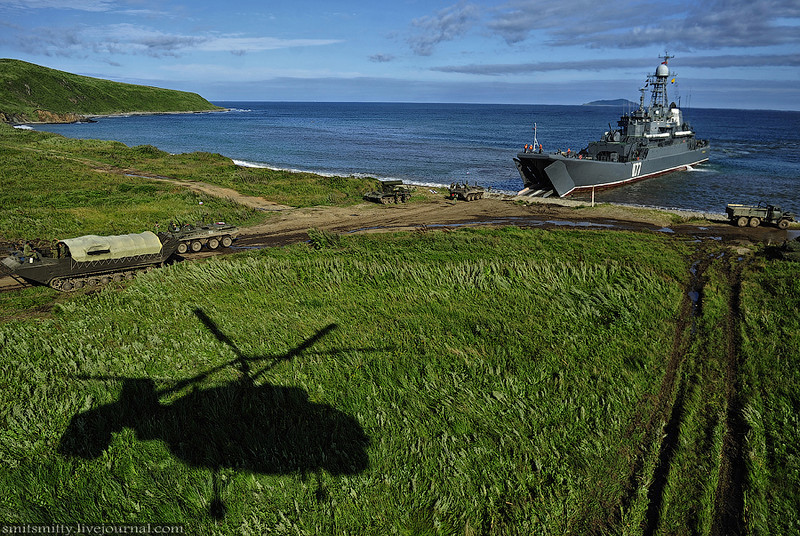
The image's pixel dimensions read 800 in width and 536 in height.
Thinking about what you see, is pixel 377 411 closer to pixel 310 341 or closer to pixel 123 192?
pixel 310 341

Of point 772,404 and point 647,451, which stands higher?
point 772,404

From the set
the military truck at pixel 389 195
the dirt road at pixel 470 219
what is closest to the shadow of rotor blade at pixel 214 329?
the dirt road at pixel 470 219

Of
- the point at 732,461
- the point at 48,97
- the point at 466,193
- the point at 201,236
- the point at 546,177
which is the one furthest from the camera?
the point at 48,97

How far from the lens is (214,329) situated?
12.8m

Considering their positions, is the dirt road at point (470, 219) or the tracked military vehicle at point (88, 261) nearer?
the tracked military vehicle at point (88, 261)

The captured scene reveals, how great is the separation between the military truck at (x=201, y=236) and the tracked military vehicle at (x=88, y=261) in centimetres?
261

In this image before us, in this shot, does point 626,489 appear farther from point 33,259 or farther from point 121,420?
point 33,259

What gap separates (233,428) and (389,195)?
27.3 m

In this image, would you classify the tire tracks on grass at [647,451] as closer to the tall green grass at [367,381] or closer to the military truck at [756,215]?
the tall green grass at [367,381]

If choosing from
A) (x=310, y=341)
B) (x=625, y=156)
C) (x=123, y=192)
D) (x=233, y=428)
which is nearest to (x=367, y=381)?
(x=310, y=341)

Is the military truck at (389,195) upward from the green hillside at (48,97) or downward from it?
downward

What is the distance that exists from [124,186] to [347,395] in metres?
34.2

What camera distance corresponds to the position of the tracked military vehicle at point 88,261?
16.4 meters

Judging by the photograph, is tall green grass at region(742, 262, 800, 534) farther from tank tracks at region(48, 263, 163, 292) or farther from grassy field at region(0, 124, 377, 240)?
grassy field at region(0, 124, 377, 240)
